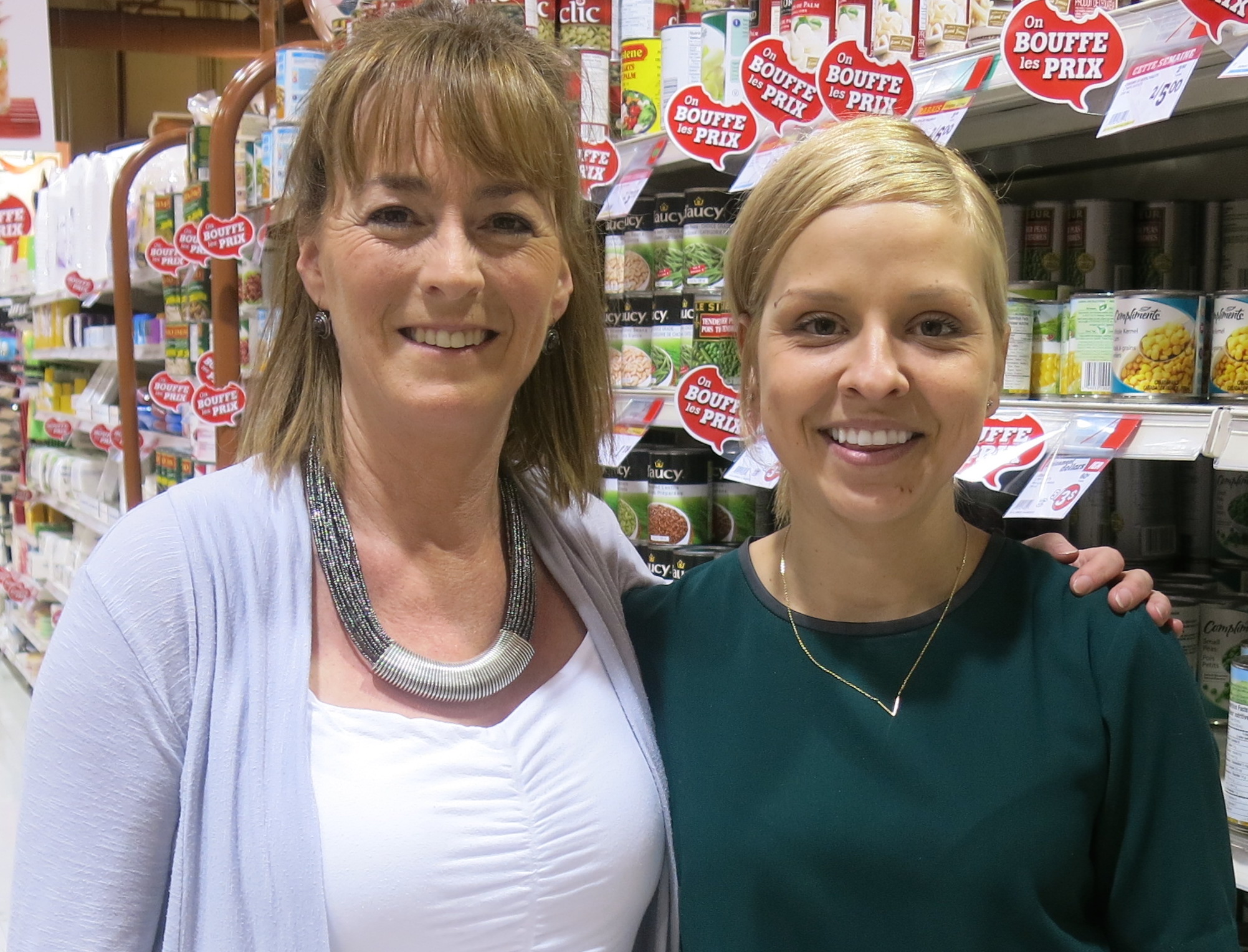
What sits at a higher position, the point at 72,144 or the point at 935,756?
the point at 72,144

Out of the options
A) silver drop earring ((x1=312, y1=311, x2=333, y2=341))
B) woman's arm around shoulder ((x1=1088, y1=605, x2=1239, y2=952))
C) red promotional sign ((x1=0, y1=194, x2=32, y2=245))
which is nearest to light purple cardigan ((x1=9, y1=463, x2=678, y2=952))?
silver drop earring ((x1=312, y1=311, x2=333, y2=341))

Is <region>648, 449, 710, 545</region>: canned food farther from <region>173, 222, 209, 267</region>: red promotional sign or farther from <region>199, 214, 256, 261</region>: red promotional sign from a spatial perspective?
<region>173, 222, 209, 267</region>: red promotional sign

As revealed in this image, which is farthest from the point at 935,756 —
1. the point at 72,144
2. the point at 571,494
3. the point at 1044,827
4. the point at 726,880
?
the point at 72,144

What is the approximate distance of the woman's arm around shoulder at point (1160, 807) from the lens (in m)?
1.07

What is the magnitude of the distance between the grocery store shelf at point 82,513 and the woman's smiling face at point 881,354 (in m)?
3.58

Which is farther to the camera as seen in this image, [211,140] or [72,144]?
[72,144]

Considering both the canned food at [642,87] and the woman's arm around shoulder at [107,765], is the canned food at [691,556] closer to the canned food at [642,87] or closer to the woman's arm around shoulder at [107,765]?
the canned food at [642,87]

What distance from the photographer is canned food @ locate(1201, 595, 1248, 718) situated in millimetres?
1671

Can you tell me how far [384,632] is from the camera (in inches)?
51.1

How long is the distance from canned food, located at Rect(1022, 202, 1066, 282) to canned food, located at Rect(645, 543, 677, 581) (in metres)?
0.81

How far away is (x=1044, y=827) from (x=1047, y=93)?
861mm

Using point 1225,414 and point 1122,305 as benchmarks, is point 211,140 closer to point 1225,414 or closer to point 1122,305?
point 1122,305

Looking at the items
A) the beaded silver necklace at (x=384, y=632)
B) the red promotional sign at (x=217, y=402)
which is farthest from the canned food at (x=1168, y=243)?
the red promotional sign at (x=217, y=402)

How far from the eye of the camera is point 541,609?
1464 mm
